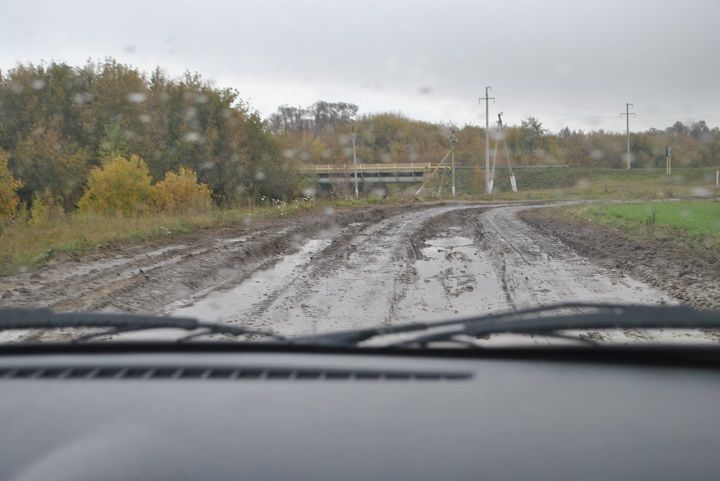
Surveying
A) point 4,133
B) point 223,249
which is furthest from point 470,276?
point 4,133

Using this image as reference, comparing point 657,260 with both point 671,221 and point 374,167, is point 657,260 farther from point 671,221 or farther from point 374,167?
point 374,167

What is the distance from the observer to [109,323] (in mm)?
3484

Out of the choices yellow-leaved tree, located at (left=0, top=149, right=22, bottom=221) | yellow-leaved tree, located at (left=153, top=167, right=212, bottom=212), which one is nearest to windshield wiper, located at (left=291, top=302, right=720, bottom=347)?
yellow-leaved tree, located at (left=153, top=167, right=212, bottom=212)

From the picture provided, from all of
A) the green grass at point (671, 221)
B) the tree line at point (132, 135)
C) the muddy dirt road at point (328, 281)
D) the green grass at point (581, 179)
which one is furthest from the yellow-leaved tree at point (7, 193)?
the green grass at point (581, 179)

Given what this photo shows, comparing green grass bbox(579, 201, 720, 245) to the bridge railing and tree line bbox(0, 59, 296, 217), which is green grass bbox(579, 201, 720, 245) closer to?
tree line bbox(0, 59, 296, 217)

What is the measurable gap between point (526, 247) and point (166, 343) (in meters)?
12.0

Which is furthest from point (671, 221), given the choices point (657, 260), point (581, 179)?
point (581, 179)

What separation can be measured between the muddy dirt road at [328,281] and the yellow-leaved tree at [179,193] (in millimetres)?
16200

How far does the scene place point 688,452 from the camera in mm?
2266

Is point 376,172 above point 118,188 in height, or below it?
above

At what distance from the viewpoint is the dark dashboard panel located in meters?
2.22

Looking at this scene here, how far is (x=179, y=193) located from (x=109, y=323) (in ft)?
105

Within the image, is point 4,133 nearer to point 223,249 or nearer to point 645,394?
point 223,249

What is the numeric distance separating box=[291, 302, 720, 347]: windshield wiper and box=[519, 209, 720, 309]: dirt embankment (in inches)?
219
